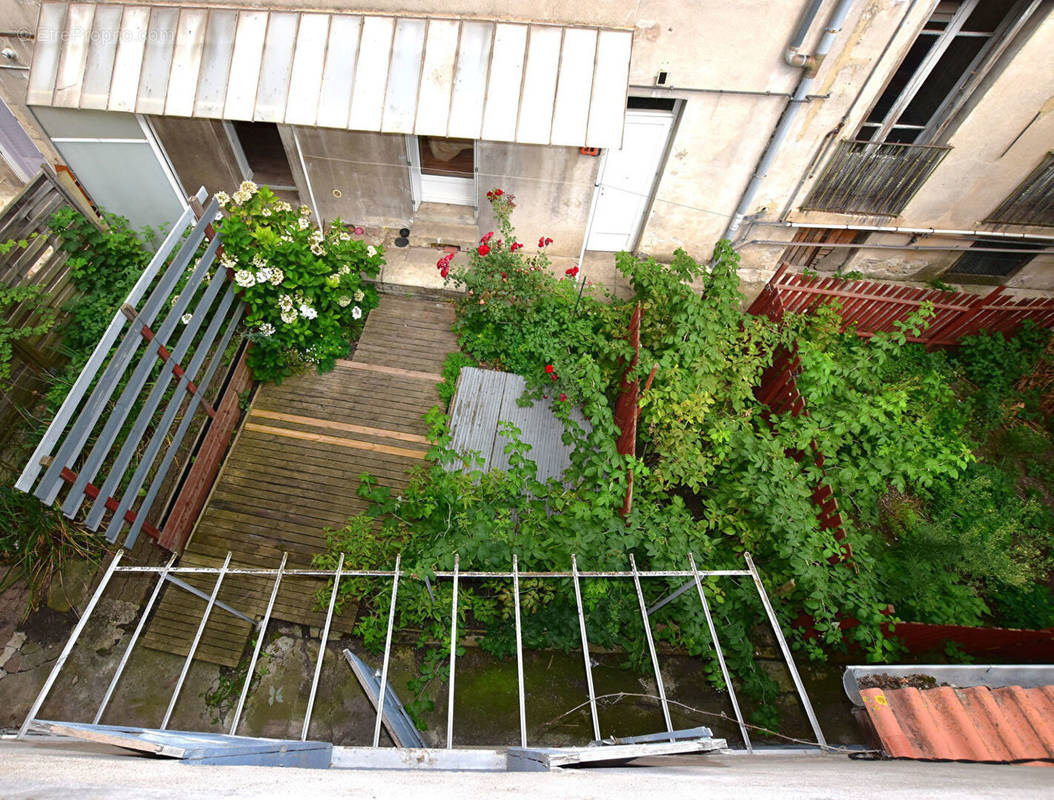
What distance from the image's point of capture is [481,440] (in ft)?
19.8

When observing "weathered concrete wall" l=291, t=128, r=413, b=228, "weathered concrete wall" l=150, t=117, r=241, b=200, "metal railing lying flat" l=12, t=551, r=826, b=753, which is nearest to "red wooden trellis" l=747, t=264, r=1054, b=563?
"metal railing lying flat" l=12, t=551, r=826, b=753

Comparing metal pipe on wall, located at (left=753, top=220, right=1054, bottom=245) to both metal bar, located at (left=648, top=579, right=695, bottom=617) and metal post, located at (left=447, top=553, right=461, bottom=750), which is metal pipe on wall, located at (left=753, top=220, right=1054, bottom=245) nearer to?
metal bar, located at (left=648, top=579, right=695, bottom=617)

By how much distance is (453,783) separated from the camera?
1903 millimetres

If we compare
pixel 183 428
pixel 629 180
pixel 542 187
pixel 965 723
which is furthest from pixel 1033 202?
pixel 183 428

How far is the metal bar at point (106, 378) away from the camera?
4043 mm

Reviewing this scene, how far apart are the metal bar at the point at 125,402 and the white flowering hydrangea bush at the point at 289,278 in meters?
0.46

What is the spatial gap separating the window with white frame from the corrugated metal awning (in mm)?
3287

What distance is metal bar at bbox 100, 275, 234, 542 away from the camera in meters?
4.66

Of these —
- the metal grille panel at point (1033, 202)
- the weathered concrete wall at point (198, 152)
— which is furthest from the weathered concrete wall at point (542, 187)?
the metal grille panel at point (1033, 202)

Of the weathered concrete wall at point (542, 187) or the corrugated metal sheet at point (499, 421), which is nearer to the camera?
the corrugated metal sheet at point (499, 421)

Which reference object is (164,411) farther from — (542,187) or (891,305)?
(891,305)

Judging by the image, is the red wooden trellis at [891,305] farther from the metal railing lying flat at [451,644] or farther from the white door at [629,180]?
the metal railing lying flat at [451,644]

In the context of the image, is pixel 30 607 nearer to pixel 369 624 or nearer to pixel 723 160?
pixel 369 624

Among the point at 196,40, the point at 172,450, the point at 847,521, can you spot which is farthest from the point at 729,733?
the point at 196,40
